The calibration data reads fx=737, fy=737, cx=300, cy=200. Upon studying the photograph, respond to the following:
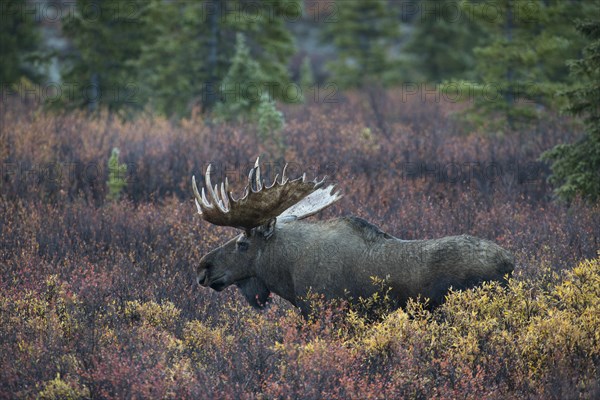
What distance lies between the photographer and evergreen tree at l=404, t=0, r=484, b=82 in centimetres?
2508

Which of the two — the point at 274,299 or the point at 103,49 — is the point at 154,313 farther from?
the point at 103,49

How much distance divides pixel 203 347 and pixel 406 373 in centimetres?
185

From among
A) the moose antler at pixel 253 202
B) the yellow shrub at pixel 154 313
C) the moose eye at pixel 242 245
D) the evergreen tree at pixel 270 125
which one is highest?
the moose antler at pixel 253 202

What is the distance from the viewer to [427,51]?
2572 centimetres

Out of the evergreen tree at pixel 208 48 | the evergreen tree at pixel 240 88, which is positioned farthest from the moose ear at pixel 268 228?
the evergreen tree at pixel 208 48

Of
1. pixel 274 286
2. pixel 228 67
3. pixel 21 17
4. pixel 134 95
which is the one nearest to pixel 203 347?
pixel 274 286

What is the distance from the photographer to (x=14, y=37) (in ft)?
73.1

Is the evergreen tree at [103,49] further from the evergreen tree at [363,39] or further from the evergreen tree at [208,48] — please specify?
the evergreen tree at [363,39]

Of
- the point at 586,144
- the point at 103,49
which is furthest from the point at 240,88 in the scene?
the point at 586,144

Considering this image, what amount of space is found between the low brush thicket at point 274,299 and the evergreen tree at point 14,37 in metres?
8.84

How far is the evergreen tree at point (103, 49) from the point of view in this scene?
18.2 meters

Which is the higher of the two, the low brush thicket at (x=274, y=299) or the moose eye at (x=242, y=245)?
the moose eye at (x=242, y=245)

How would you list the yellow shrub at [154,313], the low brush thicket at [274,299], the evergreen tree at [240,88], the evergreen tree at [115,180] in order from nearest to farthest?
the low brush thicket at [274,299] < the yellow shrub at [154,313] < the evergreen tree at [115,180] < the evergreen tree at [240,88]

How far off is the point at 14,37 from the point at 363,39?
40.0ft
